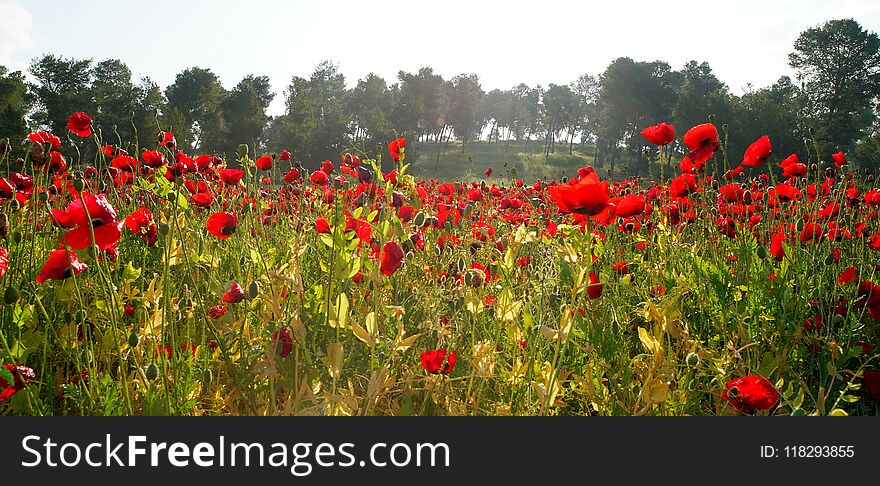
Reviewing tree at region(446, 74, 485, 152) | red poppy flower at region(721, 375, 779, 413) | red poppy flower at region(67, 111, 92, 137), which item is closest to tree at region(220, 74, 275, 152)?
tree at region(446, 74, 485, 152)

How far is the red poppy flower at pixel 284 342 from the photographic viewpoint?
1.45 meters

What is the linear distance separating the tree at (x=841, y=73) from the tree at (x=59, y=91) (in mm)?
34420

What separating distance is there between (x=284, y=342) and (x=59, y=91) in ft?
127

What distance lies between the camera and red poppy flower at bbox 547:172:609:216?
1.30 metres

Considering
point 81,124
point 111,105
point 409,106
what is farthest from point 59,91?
point 81,124

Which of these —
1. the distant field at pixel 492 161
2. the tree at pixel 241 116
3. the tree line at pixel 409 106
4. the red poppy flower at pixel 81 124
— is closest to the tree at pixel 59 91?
the tree line at pixel 409 106

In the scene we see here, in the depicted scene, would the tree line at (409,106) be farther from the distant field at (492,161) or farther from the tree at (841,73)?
the distant field at (492,161)

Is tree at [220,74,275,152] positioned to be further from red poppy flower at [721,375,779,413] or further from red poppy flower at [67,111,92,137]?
red poppy flower at [721,375,779,413]

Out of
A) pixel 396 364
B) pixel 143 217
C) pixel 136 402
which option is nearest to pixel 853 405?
pixel 396 364

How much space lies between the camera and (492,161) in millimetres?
47562

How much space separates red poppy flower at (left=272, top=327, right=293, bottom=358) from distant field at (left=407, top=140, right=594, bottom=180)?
105 feet

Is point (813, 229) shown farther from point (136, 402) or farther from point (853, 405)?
point (136, 402)

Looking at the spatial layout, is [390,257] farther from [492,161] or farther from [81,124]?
[492,161]

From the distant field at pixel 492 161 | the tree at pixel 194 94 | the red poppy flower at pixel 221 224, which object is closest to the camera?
the red poppy flower at pixel 221 224
